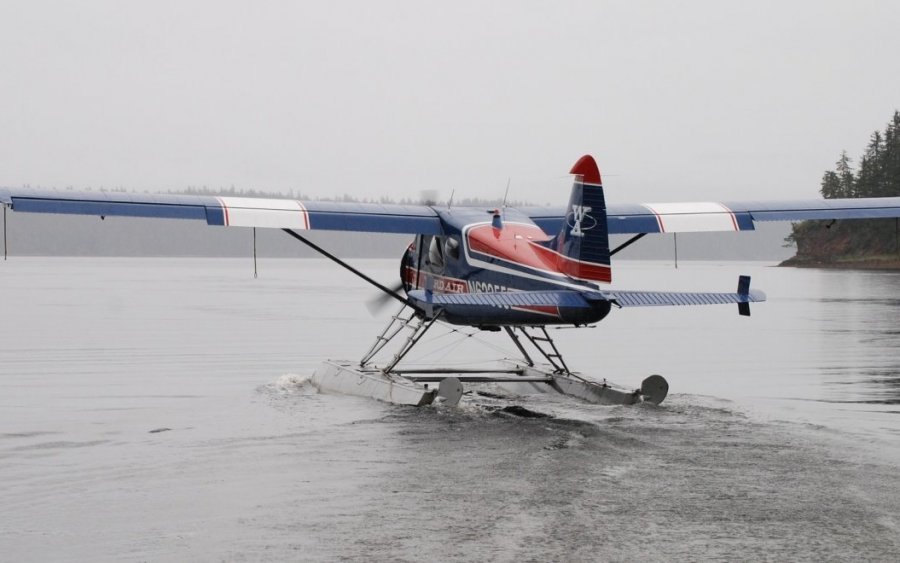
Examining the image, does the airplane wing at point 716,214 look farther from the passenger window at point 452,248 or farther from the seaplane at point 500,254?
the passenger window at point 452,248

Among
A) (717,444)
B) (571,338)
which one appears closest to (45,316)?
(571,338)

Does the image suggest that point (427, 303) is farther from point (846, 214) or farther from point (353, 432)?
point (846, 214)

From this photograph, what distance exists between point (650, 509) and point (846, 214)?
10.5 metres

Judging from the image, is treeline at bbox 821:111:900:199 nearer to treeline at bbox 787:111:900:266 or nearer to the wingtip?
treeline at bbox 787:111:900:266

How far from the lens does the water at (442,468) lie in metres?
6.56

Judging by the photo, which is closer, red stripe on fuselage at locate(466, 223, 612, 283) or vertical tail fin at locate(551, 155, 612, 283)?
vertical tail fin at locate(551, 155, 612, 283)

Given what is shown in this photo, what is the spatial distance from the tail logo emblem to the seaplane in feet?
0.04

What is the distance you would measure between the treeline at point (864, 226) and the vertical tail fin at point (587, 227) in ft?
295

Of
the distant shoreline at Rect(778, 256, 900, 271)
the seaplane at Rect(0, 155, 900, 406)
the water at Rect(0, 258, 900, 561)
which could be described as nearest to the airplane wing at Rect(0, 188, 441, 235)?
the seaplane at Rect(0, 155, 900, 406)

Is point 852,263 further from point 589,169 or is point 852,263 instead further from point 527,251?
point 589,169

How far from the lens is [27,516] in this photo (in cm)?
727

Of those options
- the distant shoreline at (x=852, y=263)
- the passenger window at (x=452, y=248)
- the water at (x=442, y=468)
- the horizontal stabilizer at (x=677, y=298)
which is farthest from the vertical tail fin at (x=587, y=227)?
the distant shoreline at (x=852, y=263)

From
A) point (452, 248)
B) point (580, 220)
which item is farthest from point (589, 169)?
point (452, 248)

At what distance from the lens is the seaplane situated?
11891 mm
